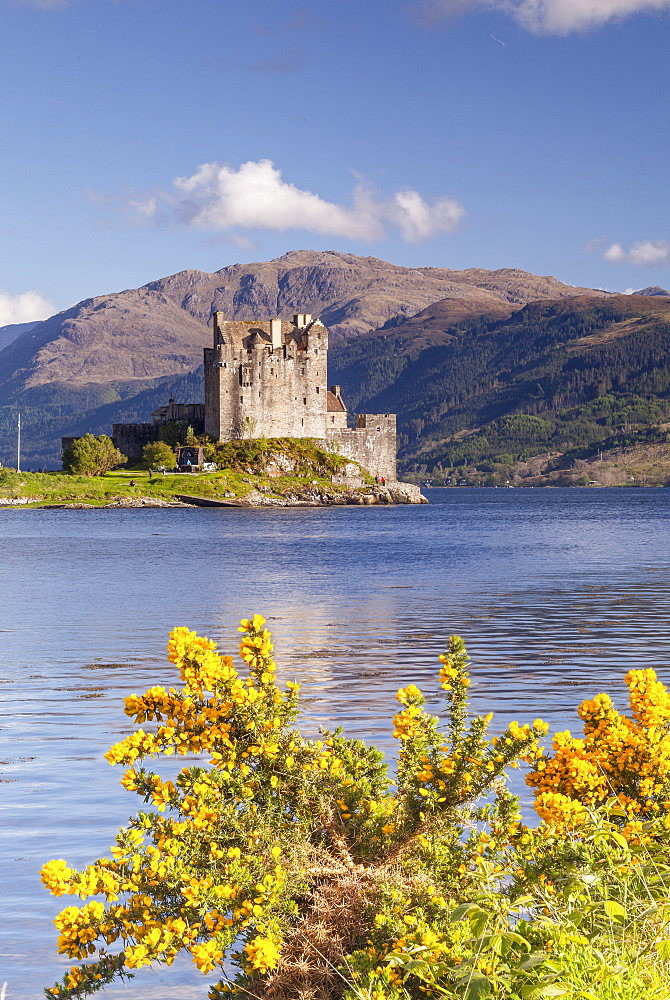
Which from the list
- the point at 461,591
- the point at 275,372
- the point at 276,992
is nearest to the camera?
the point at 276,992

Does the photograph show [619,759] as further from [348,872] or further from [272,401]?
[272,401]

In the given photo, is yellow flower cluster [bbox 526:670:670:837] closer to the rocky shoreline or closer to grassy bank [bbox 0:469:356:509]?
the rocky shoreline

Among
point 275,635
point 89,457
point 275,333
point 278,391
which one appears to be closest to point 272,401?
point 278,391

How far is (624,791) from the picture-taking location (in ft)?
27.0

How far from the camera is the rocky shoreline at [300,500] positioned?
139000mm

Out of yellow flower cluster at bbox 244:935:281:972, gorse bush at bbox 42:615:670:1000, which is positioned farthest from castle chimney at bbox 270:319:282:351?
yellow flower cluster at bbox 244:935:281:972

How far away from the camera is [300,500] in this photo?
15388cm

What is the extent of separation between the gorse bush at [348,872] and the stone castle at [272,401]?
14719 centimetres

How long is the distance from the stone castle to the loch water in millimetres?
71756

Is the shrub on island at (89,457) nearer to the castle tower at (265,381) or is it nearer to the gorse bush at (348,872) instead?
the castle tower at (265,381)

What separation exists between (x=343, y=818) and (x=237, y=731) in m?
0.99

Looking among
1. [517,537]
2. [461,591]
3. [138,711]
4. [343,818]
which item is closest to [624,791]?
[343,818]

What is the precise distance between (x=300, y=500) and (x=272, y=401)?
1463 cm

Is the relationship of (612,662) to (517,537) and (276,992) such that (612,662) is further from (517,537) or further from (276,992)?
(517,537)
